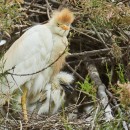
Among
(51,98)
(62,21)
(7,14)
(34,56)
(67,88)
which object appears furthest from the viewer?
(67,88)

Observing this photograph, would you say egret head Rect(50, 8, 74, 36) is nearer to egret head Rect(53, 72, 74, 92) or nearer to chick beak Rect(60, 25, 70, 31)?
chick beak Rect(60, 25, 70, 31)

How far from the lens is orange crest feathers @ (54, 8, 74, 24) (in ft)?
14.0

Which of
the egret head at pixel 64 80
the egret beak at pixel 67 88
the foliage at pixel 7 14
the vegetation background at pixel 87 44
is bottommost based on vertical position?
the egret beak at pixel 67 88

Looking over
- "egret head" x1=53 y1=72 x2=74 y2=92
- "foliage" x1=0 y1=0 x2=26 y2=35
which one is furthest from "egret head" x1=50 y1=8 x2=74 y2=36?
"foliage" x1=0 y1=0 x2=26 y2=35

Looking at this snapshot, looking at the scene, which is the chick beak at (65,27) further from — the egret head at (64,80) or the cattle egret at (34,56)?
the egret head at (64,80)

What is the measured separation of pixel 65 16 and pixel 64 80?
47 cm

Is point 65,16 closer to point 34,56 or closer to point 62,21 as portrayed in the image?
point 62,21

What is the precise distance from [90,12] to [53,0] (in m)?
0.70

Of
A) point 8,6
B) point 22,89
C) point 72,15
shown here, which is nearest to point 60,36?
point 72,15

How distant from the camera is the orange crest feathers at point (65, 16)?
14.0 ft

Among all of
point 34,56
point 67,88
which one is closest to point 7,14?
point 34,56

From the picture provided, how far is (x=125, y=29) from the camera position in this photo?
4.50 metres

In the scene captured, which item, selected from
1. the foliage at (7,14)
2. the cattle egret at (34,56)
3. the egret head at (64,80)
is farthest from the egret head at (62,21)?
the foliage at (7,14)

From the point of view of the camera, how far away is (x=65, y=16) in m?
4.29
